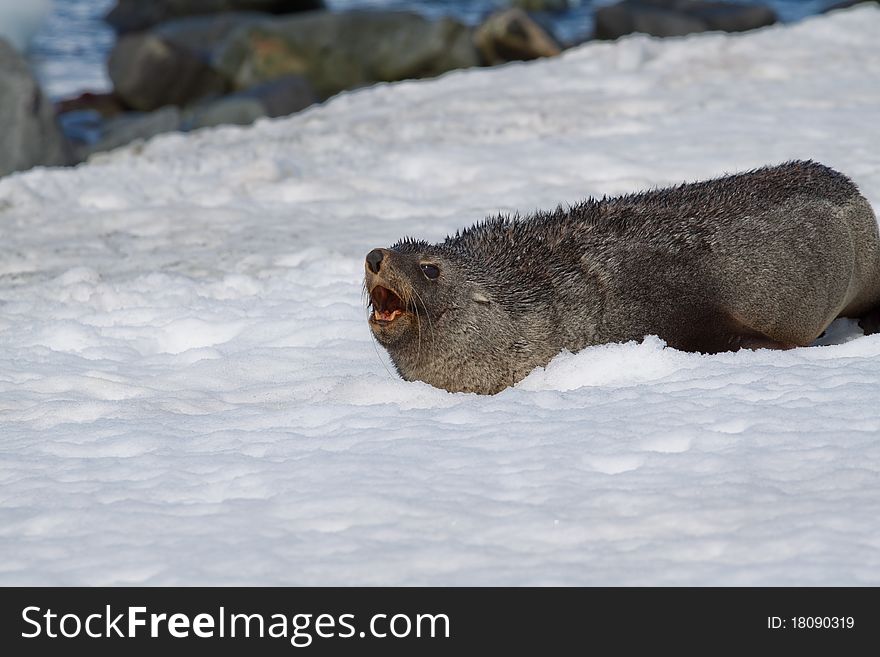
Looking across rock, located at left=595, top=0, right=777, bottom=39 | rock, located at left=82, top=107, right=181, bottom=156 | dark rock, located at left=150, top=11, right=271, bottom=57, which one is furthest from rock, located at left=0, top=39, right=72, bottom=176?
rock, located at left=595, top=0, right=777, bottom=39

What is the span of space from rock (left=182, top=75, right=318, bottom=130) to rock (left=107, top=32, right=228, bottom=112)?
204cm

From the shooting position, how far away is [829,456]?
13.7 feet

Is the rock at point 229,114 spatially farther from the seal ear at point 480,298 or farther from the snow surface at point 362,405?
the seal ear at point 480,298

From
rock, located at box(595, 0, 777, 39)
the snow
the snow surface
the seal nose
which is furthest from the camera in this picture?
rock, located at box(595, 0, 777, 39)

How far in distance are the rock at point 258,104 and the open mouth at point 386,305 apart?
43.7 feet

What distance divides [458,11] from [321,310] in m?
25.1

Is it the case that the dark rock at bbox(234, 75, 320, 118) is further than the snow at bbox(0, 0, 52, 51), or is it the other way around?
the dark rock at bbox(234, 75, 320, 118)

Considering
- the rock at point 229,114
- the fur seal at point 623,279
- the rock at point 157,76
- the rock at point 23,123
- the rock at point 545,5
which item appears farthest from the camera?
the rock at point 545,5

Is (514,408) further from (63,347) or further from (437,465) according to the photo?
(63,347)

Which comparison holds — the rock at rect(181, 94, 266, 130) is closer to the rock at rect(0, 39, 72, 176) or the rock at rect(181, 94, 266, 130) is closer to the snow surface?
the rock at rect(0, 39, 72, 176)

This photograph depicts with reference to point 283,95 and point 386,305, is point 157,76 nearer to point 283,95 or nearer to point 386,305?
point 283,95

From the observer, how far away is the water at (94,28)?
960 inches

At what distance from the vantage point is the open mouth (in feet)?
17.1

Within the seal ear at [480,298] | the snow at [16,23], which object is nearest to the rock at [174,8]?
the snow at [16,23]
